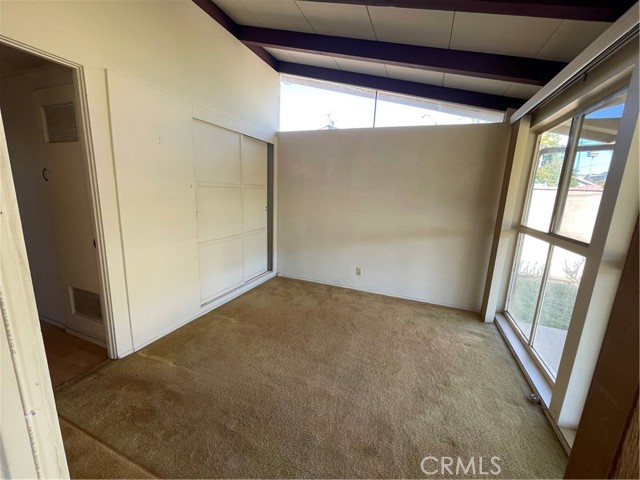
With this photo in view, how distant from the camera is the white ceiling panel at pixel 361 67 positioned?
313 centimetres

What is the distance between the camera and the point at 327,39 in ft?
8.98

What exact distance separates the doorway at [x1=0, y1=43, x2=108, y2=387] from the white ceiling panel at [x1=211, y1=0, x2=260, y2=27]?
1.57 m

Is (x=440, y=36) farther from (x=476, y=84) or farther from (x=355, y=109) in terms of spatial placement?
(x=355, y=109)

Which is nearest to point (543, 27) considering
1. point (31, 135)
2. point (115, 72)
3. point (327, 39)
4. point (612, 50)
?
point (612, 50)

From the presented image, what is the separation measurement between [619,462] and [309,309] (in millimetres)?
2953

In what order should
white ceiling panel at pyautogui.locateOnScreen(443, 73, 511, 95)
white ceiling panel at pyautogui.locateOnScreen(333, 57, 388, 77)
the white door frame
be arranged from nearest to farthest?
the white door frame < white ceiling panel at pyautogui.locateOnScreen(443, 73, 511, 95) < white ceiling panel at pyautogui.locateOnScreen(333, 57, 388, 77)

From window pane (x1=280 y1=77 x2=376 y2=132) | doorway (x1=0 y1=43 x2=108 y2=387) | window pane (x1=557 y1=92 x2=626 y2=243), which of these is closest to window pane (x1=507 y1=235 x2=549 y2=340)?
window pane (x1=557 y1=92 x2=626 y2=243)

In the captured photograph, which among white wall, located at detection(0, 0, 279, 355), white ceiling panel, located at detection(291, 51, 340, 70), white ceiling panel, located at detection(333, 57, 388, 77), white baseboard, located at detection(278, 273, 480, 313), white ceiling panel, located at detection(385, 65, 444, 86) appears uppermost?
white ceiling panel, located at detection(291, 51, 340, 70)

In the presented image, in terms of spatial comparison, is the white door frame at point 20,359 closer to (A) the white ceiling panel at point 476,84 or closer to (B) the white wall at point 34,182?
(B) the white wall at point 34,182

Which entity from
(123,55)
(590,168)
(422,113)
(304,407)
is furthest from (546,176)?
(123,55)

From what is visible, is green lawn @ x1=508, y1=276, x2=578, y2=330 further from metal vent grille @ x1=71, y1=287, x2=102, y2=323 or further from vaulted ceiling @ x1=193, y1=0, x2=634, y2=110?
metal vent grille @ x1=71, y1=287, x2=102, y2=323

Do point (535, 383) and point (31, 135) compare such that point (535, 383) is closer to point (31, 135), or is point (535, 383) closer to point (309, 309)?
point (309, 309)

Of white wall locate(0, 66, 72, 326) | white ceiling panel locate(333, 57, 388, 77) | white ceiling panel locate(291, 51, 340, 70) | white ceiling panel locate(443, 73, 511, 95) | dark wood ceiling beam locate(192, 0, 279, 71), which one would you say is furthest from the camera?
white ceiling panel locate(291, 51, 340, 70)

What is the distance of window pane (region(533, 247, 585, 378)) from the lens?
75.1 inches
